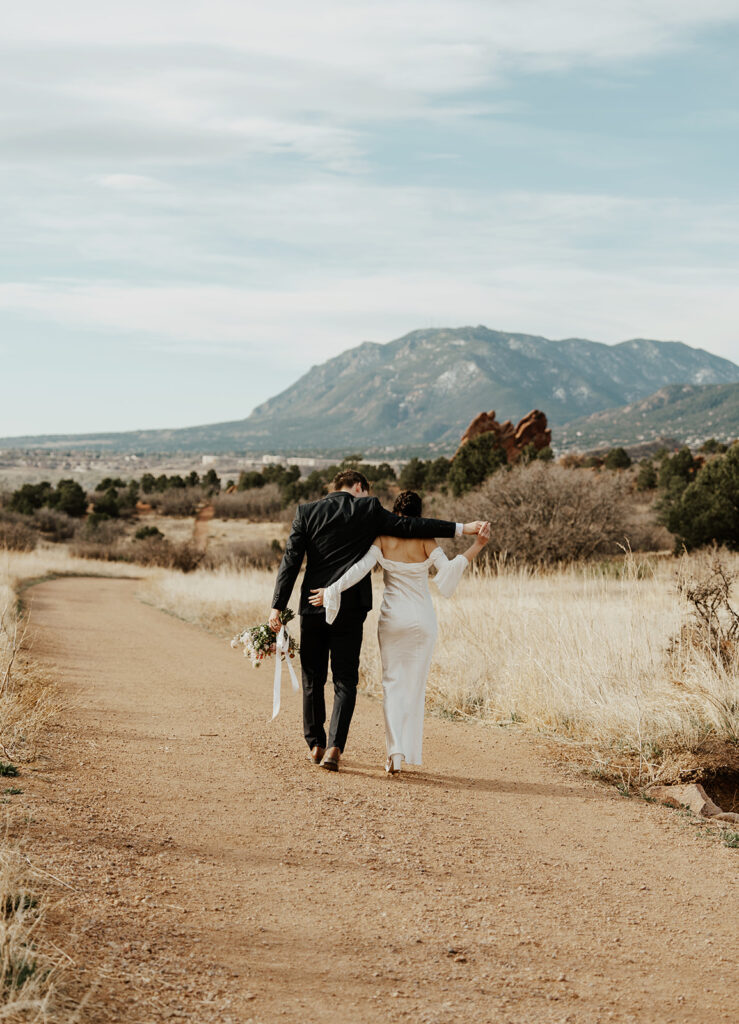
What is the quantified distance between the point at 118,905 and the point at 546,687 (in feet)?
17.6

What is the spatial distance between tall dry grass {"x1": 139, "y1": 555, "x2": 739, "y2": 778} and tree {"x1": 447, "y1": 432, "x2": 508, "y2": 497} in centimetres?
2440

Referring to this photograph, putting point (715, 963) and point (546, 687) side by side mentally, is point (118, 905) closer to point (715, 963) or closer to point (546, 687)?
point (715, 963)

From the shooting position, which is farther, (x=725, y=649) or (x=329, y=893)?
(x=725, y=649)

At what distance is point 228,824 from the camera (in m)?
5.62

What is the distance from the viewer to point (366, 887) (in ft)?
15.7

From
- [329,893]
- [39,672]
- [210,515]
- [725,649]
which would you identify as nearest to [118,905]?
[329,893]

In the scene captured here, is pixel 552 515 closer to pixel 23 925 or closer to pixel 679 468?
pixel 23 925

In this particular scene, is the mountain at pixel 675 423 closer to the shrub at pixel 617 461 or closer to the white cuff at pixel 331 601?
the shrub at pixel 617 461

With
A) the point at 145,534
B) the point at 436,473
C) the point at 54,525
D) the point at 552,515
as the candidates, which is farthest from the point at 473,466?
the point at 54,525

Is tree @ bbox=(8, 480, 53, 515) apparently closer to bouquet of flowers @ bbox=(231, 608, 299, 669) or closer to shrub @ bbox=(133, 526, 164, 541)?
shrub @ bbox=(133, 526, 164, 541)

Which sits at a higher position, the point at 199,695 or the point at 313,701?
the point at 313,701

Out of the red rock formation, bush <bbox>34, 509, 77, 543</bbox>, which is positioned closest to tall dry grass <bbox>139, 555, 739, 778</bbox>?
bush <bbox>34, 509, 77, 543</bbox>

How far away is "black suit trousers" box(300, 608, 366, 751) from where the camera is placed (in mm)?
6789

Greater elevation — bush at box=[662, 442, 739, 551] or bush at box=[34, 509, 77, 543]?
bush at box=[662, 442, 739, 551]
